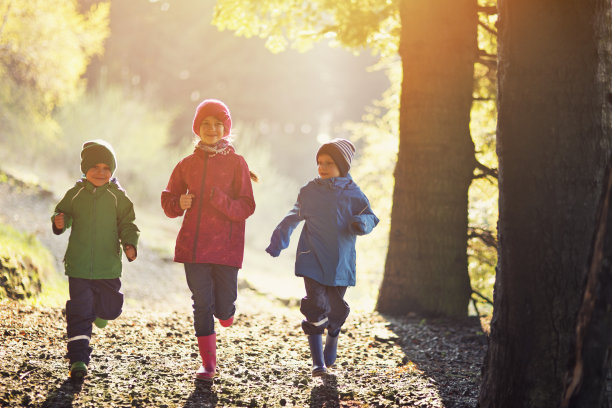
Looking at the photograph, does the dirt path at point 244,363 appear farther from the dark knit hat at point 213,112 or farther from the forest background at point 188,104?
the forest background at point 188,104

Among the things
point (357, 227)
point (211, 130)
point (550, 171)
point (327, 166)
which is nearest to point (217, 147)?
point (211, 130)

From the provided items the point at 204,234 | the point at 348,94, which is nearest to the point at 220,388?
the point at 204,234

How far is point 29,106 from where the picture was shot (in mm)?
20078

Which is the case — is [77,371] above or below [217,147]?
below

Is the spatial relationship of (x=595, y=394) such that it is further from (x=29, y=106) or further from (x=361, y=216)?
(x=29, y=106)

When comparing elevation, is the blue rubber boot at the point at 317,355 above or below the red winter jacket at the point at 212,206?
below

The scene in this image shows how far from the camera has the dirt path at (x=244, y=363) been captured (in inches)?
166

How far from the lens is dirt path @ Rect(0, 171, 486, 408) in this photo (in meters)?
4.23

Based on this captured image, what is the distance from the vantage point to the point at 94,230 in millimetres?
4555

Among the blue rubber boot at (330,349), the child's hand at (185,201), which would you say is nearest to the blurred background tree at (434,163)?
the blue rubber boot at (330,349)

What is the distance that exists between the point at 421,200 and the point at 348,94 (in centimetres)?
5264

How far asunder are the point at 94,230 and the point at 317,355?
1863 millimetres

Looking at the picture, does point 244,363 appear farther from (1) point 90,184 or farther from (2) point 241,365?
(1) point 90,184

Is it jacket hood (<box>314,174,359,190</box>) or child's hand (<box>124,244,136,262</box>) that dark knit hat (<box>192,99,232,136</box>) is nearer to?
jacket hood (<box>314,174,359,190</box>)
